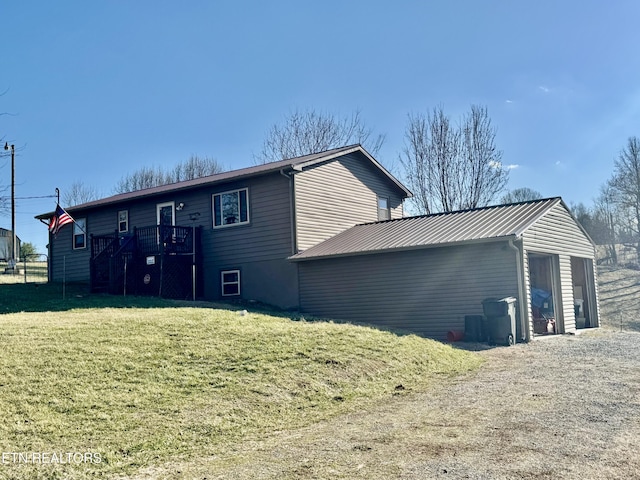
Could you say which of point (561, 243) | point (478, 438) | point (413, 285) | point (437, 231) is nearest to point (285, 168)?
point (437, 231)

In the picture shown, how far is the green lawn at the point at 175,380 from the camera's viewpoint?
573cm

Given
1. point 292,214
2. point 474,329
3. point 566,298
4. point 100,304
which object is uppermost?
point 292,214

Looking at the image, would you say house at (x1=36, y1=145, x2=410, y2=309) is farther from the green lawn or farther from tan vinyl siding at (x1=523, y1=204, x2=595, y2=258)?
tan vinyl siding at (x1=523, y1=204, x2=595, y2=258)

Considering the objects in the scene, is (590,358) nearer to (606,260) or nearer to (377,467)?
(377,467)

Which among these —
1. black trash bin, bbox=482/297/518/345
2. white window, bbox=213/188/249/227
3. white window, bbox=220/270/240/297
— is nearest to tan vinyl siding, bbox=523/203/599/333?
black trash bin, bbox=482/297/518/345

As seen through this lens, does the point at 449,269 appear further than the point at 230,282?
No

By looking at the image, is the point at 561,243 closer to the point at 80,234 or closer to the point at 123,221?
the point at 123,221

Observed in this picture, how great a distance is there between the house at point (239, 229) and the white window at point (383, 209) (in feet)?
1.58

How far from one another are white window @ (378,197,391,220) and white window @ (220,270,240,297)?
20.0ft

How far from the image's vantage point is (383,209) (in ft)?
71.8

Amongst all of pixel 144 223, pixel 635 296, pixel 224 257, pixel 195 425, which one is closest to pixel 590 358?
pixel 195 425

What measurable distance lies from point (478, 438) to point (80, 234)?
21.3 metres

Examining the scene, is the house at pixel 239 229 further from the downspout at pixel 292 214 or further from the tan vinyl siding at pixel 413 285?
the tan vinyl siding at pixel 413 285

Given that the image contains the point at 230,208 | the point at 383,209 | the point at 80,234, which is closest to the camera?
the point at 230,208
